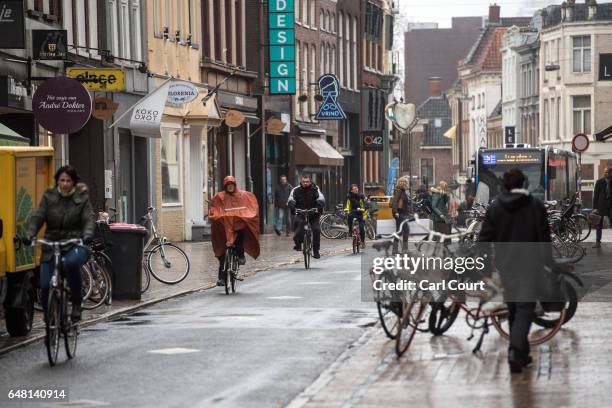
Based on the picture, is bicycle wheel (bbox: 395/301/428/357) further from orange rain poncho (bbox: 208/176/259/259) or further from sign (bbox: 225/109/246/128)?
sign (bbox: 225/109/246/128)

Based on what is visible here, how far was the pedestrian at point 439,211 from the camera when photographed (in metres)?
34.2

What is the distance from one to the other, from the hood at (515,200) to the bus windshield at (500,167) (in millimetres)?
Result: 38420

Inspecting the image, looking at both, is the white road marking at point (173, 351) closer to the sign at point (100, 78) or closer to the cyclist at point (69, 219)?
the cyclist at point (69, 219)

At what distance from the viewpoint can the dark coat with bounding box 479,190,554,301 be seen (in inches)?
540

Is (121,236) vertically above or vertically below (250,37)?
below

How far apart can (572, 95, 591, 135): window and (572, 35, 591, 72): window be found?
1616 mm

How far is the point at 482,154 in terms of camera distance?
174 ft

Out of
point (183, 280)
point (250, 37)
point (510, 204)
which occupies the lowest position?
point (183, 280)

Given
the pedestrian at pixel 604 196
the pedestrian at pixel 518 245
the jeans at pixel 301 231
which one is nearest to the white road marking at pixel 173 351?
the pedestrian at pixel 518 245

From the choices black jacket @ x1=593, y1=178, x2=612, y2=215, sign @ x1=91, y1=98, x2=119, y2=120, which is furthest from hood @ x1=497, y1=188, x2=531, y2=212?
black jacket @ x1=593, y1=178, x2=612, y2=215

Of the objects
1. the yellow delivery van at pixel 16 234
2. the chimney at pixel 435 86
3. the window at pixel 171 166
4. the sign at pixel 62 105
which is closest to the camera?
the yellow delivery van at pixel 16 234

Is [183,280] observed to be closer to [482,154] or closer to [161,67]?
[161,67]

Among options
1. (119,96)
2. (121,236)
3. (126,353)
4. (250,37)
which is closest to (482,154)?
(250,37)

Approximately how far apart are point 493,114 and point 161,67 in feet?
261
